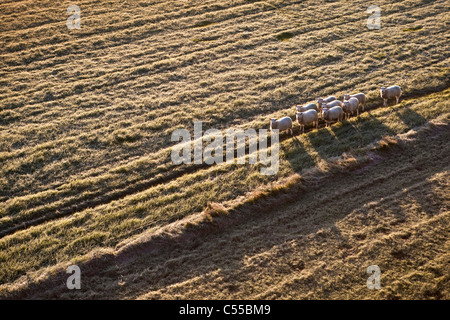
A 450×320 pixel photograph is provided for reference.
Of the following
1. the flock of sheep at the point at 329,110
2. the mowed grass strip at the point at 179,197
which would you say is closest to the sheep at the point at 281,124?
the flock of sheep at the point at 329,110

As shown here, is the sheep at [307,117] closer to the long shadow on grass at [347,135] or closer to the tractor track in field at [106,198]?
the long shadow on grass at [347,135]

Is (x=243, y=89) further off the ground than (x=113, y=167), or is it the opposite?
(x=243, y=89)

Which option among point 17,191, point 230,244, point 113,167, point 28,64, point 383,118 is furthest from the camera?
point 28,64

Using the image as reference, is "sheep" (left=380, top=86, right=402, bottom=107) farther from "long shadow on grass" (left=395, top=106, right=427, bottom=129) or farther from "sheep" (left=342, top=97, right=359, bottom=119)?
"sheep" (left=342, top=97, right=359, bottom=119)

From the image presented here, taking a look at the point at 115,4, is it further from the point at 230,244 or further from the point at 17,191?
the point at 230,244

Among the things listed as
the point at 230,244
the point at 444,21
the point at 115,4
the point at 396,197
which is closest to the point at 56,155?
the point at 230,244

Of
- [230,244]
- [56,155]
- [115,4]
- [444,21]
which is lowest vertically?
[230,244]

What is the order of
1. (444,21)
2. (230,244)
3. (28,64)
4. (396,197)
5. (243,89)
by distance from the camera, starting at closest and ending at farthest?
(230,244) → (396,197) → (243,89) → (28,64) → (444,21)
